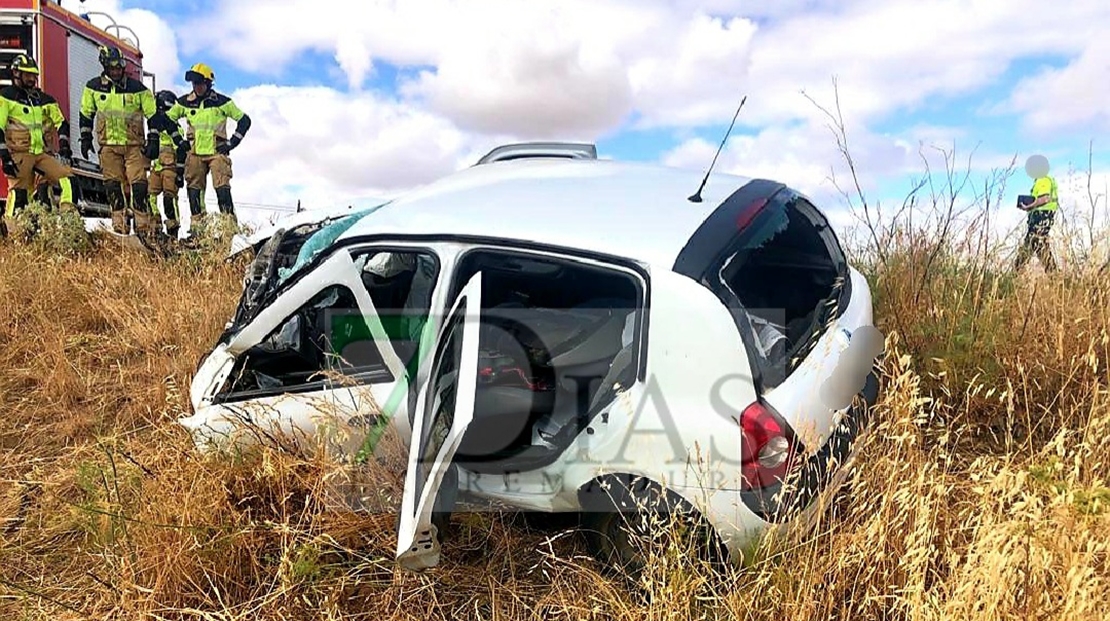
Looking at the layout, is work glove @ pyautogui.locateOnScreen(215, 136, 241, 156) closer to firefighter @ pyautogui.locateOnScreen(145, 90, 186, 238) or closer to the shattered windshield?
firefighter @ pyautogui.locateOnScreen(145, 90, 186, 238)

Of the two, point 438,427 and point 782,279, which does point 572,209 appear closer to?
point 438,427

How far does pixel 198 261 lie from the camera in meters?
6.72

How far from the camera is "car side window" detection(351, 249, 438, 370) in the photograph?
8.84 ft

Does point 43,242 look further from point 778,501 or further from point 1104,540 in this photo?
point 1104,540

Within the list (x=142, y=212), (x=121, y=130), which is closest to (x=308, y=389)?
(x=142, y=212)

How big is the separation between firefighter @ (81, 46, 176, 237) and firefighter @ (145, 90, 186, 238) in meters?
0.08

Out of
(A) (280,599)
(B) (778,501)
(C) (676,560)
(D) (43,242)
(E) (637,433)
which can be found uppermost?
(D) (43,242)

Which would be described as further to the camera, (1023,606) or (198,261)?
(198,261)

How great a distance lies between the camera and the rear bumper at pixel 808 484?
2112mm

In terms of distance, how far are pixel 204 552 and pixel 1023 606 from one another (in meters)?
2.54

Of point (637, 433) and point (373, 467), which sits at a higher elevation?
point (637, 433)

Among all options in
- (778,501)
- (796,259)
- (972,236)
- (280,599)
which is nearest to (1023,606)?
(778,501)

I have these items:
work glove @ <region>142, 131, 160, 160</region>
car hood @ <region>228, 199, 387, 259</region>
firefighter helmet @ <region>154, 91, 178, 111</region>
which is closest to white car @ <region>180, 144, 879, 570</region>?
car hood @ <region>228, 199, 387, 259</region>

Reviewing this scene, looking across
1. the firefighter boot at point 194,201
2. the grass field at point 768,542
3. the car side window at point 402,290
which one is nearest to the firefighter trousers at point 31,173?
the firefighter boot at point 194,201
